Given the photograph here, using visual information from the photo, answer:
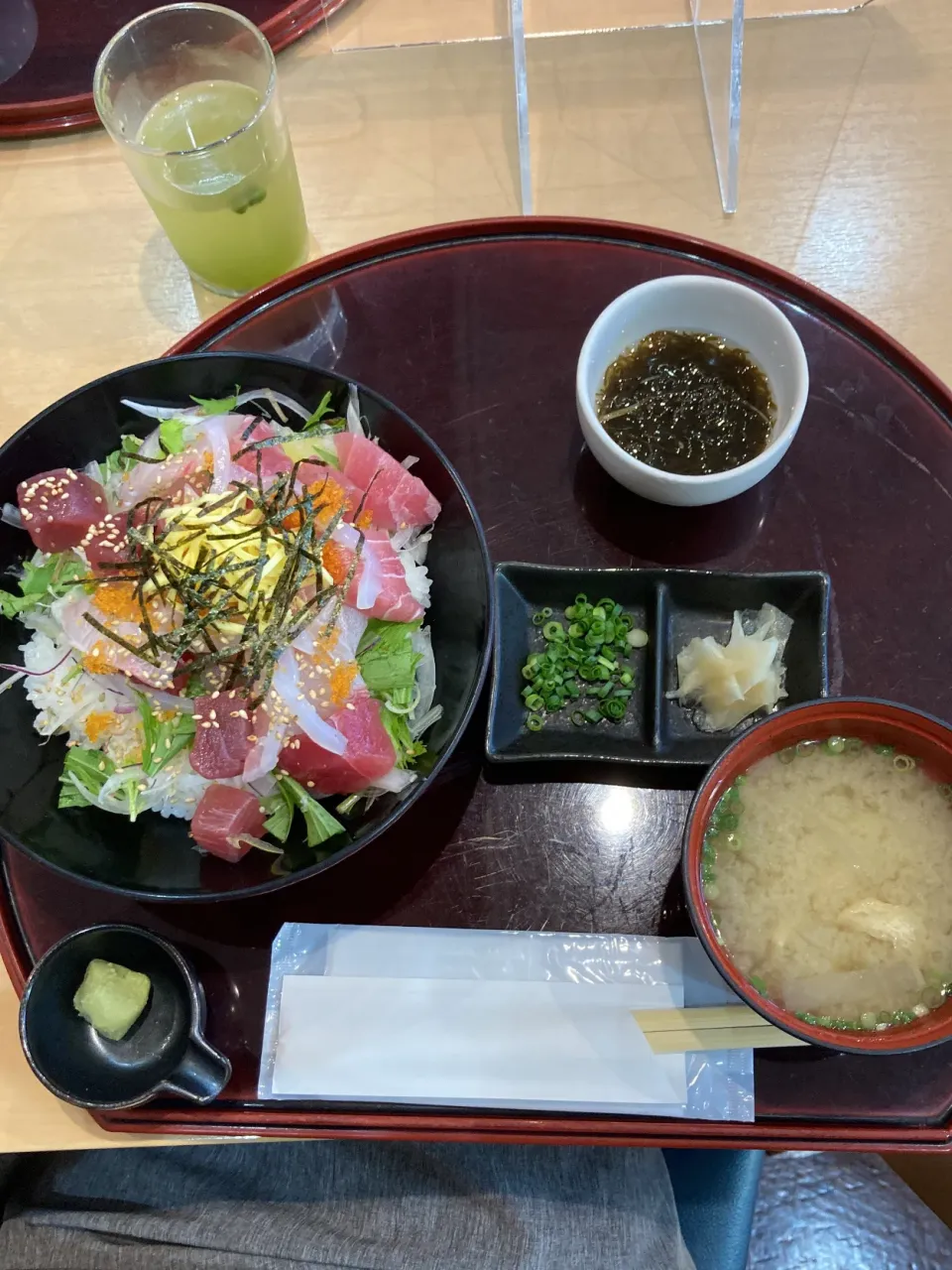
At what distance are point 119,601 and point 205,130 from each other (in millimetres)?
1088

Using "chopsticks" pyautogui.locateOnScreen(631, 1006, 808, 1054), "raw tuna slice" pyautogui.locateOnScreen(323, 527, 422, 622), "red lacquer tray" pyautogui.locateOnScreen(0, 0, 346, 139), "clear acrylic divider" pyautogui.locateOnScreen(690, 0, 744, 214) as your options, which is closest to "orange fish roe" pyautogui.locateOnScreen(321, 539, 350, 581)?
"raw tuna slice" pyautogui.locateOnScreen(323, 527, 422, 622)

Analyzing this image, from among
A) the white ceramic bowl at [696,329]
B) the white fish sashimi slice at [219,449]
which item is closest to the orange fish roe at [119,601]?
the white fish sashimi slice at [219,449]

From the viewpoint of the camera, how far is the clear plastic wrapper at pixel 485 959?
150 cm

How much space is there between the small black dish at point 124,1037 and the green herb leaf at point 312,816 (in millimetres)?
283

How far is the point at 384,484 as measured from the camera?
1.60m

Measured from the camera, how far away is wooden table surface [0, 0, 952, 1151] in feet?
6.87

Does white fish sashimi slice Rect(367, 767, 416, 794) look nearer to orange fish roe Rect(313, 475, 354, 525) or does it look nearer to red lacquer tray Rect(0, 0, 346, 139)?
orange fish roe Rect(313, 475, 354, 525)

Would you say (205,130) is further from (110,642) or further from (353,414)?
(110,642)

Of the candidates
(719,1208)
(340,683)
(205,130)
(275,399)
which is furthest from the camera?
(719,1208)

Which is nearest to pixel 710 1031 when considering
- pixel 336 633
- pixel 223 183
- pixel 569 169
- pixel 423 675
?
pixel 423 675

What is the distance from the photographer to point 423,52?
7.70 feet

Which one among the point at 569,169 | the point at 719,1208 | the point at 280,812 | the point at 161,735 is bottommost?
the point at 719,1208

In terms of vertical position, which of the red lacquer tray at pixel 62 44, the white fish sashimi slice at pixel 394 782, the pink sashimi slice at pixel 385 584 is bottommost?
the white fish sashimi slice at pixel 394 782

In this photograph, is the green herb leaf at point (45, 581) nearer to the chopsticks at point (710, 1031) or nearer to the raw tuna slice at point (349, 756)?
the raw tuna slice at point (349, 756)
